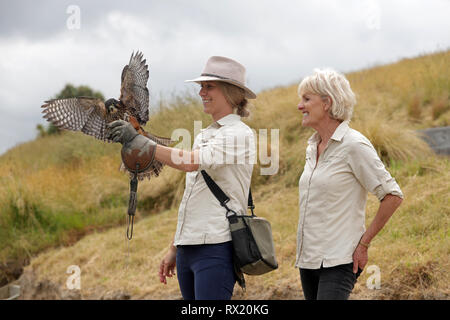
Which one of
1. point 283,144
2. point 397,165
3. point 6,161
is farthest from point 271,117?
point 6,161

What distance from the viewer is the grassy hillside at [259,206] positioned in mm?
5082

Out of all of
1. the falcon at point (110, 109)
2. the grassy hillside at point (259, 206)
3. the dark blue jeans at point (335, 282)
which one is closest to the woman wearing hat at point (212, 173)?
the falcon at point (110, 109)

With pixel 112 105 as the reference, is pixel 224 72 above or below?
above

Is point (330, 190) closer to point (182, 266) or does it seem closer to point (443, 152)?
point (182, 266)

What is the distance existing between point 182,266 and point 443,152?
5643mm

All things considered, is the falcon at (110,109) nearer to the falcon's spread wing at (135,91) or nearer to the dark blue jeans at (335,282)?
the falcon's spread wing at (135,91)

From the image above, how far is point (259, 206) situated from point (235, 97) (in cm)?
466

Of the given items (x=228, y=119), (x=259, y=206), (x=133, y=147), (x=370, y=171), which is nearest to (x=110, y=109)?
(x=133, y=147)

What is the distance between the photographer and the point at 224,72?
2.57 meters

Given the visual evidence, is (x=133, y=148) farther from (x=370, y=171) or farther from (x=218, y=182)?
(x=370, y=171)

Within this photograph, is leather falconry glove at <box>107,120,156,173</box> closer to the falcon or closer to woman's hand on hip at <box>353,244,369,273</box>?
the falcon

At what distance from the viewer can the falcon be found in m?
2.65

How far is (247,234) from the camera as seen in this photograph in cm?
241

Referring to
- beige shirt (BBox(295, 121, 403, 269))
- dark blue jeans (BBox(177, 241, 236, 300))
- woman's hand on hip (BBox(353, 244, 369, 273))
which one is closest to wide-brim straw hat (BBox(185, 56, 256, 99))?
beige shirt (BBox(295, 121, 403, 269))
